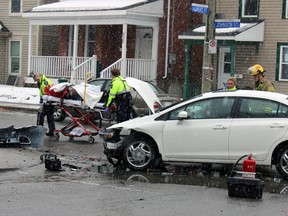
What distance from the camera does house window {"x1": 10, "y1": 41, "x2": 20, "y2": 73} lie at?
3656 cm

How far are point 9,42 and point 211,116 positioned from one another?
89.1 ft

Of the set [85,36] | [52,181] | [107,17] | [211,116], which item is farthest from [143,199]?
Answer: [85,36]

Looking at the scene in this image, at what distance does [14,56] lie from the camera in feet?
121

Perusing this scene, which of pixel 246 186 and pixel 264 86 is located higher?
pixel 264 86

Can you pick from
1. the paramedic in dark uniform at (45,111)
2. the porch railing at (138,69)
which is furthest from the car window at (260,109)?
the porch railing at (138,69)

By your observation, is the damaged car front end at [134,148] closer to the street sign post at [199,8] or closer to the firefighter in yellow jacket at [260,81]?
the firefighter in yellow jacket at [260,81]

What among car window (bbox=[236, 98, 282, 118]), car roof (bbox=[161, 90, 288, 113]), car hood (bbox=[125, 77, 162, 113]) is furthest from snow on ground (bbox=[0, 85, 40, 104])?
car window (bbox=[236, 98, 282, 118])

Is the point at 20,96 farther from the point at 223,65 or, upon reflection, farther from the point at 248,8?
the point at 248,8

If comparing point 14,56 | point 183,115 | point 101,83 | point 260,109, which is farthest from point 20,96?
point 260,109

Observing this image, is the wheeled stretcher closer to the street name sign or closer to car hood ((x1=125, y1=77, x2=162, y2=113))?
car hood ((x1=125, y1=77, x2=162, y2=113))

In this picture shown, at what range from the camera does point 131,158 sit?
11.6m

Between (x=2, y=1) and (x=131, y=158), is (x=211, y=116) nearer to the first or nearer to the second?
(x=131, y=158)

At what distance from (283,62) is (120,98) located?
13453 mm

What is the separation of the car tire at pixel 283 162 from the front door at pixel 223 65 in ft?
56.3
